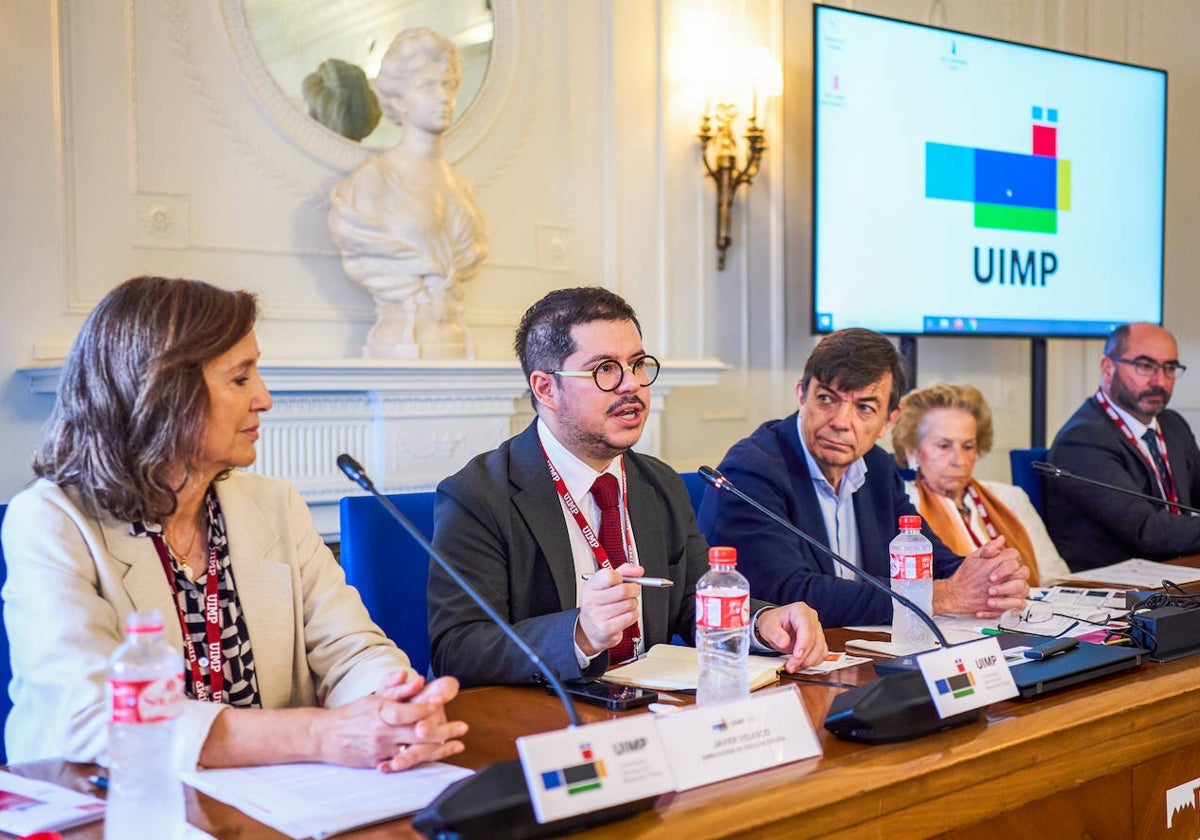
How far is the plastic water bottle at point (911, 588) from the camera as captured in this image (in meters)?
1.97

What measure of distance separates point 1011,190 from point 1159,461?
1472mm

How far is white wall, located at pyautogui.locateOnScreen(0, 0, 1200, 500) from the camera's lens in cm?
324

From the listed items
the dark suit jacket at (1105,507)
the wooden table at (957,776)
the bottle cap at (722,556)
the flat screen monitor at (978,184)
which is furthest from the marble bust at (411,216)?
the bottle cap at (722,556)

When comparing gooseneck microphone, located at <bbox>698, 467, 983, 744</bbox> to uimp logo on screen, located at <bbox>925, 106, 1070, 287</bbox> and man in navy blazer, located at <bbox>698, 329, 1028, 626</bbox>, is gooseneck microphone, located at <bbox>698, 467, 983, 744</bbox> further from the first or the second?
uimp logo on screen, located at <bbox>925, 106, 1070, 287</bbox>

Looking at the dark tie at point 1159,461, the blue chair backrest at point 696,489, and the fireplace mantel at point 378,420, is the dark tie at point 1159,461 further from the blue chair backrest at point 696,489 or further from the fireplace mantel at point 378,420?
the fireplace mantel at point 378,420

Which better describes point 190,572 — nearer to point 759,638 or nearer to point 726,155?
point 759,638

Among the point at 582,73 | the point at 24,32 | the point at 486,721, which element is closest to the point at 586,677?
the point at 486,721

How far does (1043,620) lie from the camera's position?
6.95ft

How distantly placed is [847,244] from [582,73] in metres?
1.13

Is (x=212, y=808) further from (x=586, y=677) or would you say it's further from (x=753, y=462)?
(x=753, y=462)

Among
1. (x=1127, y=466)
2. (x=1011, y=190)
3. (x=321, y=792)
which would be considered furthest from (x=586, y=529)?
(x=1011, y=190)

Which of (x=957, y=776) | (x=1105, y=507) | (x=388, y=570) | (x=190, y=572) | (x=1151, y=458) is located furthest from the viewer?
(x=1151, y=458)

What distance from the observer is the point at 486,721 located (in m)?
1.50

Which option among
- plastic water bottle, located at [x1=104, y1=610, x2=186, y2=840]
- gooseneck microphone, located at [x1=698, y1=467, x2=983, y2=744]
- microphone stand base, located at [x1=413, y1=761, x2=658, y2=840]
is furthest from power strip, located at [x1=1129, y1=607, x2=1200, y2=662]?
plastic water bottle, located at [x1=104, y1=610, x2=186, y2=840]
